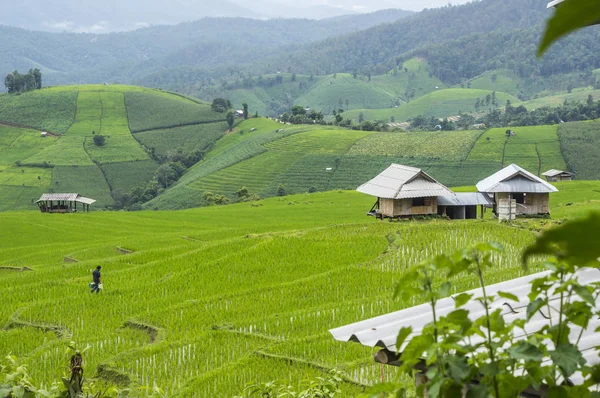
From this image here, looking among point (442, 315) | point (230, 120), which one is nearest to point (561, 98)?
point (230, 120)

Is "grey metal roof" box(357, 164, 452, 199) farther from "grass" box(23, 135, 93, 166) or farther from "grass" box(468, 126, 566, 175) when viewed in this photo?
"grass" box(23, 135, 93, 166)

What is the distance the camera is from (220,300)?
19.1m

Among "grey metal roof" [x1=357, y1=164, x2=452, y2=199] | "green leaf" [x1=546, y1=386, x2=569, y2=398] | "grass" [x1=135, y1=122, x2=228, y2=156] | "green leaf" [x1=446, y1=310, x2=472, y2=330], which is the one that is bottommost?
"green leaf" [x1=546, y1=386, x2=569, y2=398]

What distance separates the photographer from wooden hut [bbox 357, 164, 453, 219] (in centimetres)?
3119

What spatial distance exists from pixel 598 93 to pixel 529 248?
147m

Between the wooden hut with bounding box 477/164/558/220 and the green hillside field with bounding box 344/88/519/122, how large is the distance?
394 ft

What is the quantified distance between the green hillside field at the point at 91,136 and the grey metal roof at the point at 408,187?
49.5m

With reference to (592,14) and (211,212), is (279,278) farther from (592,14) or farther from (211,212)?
(211,212)

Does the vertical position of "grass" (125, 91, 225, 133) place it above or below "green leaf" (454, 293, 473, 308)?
above

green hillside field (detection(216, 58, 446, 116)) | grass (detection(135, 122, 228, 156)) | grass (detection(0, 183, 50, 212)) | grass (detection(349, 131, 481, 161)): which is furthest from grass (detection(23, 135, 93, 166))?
green hillside field (detection(216, 58, 446, 116))

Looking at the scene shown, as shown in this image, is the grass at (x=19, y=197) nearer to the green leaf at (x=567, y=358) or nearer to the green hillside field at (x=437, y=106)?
the green leaf at (x=567, y=358)

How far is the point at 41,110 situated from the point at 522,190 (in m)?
88.3

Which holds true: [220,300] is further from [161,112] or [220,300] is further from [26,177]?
[161,112]

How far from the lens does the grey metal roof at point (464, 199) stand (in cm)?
3169
